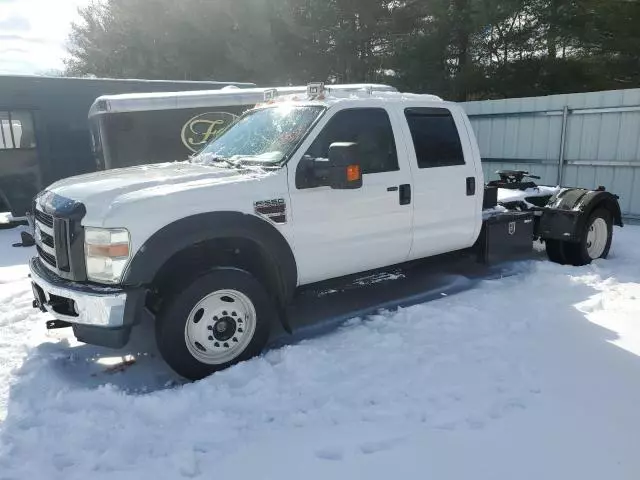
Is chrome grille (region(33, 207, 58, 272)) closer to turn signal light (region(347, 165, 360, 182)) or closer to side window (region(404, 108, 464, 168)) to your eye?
turn signal light (region(347, 165, 360, 182))

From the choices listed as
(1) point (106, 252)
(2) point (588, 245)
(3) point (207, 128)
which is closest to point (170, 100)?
(3) point (207, 128)

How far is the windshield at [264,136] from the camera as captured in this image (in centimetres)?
440

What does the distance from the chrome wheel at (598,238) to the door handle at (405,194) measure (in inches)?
132

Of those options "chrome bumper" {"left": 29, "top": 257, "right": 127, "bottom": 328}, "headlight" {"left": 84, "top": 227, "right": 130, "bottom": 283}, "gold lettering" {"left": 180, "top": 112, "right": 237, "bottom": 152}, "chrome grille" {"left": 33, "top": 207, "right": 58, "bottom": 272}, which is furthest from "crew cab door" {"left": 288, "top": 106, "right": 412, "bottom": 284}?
"gold lettering" {"left": 180, "top": 112, "right": 237, "bottom": 152}

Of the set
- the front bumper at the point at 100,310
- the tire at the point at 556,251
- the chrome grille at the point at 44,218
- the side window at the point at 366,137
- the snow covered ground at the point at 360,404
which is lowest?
the snow covered ground at the point at 360,404

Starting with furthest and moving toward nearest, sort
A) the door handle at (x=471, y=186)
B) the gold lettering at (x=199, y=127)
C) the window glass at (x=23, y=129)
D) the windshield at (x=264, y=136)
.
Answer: the window glass at (x=23, y=129)
the gold lettering at (x=199, y=127)
the door handle at (x=471, y=186)
the windshield at (x=264, y=136)

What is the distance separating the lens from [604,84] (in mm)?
16984

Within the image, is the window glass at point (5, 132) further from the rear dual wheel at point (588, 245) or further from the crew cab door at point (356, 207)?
the rear dual wheel at point (588, 245)

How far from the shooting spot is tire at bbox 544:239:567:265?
675cm

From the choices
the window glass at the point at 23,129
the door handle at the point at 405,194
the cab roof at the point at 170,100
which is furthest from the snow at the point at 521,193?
the window glass at the point at 23,129

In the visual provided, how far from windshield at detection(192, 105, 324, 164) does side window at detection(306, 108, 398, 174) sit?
170mm

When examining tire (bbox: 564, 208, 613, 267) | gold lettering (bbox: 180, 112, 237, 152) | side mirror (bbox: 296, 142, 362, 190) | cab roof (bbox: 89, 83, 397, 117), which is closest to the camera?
side mirror (bbox: 296, 142, 362, 190)

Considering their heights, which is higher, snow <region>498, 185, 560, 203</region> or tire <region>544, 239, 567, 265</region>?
snow <region>498, 185, 560, 203</region>

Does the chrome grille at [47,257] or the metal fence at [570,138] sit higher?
the metal fence at [570,138]
